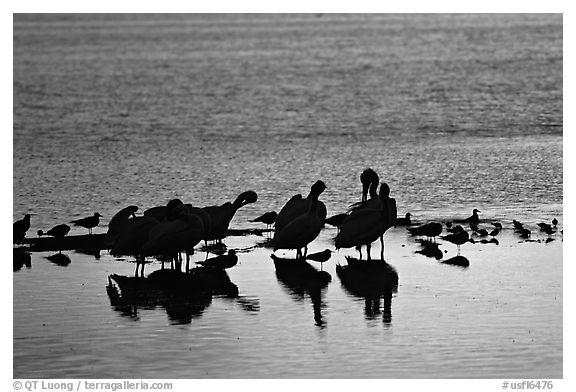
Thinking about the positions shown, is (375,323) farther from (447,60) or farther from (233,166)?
(447,60)

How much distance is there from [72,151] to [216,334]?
44.4 ft

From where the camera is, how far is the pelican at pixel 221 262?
1388 centimetres

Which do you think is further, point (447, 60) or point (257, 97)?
point (447, 60)

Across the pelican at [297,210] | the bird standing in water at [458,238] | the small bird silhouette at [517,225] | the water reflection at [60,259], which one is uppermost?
the pelican at [297,210]

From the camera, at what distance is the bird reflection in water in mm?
12211

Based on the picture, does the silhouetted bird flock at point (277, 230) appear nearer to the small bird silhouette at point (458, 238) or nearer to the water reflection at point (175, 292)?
the small bird silhouette at point (458, 238)

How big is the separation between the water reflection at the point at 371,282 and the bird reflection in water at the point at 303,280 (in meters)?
0.25

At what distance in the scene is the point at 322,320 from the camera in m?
11.4

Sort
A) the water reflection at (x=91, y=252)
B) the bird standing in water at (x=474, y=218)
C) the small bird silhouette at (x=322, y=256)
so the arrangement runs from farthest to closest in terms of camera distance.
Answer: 1. the bird standing in water at (x=474, y=218)
2. the water reflection at (x=91, y=252)
3. the small bird silhouette at (x=322, y=256)

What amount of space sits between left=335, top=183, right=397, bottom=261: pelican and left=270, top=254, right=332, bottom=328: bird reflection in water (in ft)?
1.72

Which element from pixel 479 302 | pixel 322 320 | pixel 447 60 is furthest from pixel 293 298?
pixel 447 60

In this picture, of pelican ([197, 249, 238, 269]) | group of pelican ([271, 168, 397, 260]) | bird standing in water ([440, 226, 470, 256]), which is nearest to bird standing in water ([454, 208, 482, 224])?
bird standing in water ([440, 226, 470, 256])

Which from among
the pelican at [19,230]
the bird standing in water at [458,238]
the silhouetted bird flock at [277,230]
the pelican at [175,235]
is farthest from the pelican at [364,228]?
the pelican at [19,230]

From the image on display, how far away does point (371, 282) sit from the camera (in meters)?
13.0
